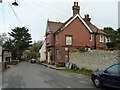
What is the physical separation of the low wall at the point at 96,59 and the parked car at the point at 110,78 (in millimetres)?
4037

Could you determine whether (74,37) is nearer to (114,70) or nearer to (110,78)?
(114,70)

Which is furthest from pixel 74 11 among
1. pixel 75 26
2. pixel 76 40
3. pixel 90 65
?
pixel 90 65

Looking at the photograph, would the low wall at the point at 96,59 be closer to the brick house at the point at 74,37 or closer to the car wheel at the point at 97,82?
the car wheel at the point at 97,82

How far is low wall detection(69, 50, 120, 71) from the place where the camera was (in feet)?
37.4

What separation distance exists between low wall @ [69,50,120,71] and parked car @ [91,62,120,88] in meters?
4.04

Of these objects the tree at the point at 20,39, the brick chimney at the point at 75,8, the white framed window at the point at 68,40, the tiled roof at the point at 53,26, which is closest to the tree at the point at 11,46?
the tree at the point at 20,39

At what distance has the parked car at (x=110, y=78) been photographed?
6.56 m

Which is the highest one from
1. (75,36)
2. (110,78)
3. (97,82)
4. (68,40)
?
(75,36)

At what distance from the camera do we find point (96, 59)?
43.3 feet

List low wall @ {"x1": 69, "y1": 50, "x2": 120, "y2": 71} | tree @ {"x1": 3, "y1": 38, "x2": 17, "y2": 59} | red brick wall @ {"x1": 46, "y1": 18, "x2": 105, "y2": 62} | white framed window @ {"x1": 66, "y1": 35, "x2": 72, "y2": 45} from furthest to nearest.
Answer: tree @ {"x1": 3, "y1": 38, "x2": 17, "y2": 59} → white framed window @ {"x1": 66, "y1": 35, "x2": 72, "y2": 45} → red brick wall @ {"x1": 46, "y1": 18, "x2": 105, "y2": 62} → low wall @ {"x1": 69, "y1": 50, "x2": 120, "y2": 71}

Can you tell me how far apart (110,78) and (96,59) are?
6.44m

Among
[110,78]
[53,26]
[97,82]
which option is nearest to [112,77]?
[110,78]

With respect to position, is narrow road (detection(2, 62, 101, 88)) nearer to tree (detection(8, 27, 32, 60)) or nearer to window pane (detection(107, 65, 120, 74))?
window pane (detection(107, 65, 120, 74))

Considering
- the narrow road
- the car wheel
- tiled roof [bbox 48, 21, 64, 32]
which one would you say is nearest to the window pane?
the car wheel
